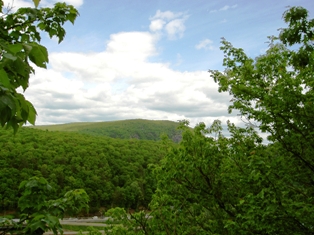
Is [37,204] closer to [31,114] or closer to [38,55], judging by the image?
[31,114]

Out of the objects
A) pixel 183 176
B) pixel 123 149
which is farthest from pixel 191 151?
pixel 123 149

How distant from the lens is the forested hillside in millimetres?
76688

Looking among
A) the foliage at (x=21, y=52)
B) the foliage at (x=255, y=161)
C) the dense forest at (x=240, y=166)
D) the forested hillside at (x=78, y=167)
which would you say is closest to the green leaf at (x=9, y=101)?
the foliage at (x=21, y=52)

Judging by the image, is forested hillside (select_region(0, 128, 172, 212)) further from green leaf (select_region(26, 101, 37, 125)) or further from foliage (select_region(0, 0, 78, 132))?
green leaf (select_region(26, 101, 37, 125))

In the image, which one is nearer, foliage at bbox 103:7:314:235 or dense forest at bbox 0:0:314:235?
dense forest at bbox 0:0:314:235

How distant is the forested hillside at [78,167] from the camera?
7669 cm

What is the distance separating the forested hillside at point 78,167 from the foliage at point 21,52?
69.4 meters

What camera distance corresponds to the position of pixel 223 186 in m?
8.02

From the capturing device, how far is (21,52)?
1.57 metres

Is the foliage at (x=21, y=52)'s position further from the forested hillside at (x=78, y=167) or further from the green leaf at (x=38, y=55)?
the forested hillside at (x=78, y=167)

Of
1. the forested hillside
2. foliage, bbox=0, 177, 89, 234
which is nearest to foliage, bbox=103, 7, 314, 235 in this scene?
foliage, bbox=0, 177, 89, 234

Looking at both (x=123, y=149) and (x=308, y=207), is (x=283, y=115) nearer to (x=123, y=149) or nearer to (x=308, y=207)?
(x=308, y=207)

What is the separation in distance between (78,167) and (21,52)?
9477cm

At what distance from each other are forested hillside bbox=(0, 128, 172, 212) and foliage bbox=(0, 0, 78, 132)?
69365mm
